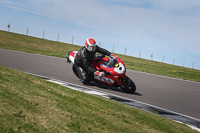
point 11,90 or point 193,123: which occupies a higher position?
point 11,90

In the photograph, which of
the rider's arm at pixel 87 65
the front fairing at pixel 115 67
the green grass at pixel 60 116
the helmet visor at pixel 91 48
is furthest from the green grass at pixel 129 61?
the green grass at pixel 60 116

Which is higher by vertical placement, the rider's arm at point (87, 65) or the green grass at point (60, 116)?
the rider's arm at point (87, 65)

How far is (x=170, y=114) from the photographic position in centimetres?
671

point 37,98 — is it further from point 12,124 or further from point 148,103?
point 148,103

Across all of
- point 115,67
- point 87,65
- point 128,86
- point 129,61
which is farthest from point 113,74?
point 129,61

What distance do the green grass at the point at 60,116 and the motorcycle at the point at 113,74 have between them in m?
2.89

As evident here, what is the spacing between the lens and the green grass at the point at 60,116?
361cm

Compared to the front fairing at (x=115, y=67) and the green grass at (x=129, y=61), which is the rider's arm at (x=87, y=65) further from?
the green grass at (x=129, y=61)

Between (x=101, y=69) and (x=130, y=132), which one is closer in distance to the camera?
(x=130, y=132)

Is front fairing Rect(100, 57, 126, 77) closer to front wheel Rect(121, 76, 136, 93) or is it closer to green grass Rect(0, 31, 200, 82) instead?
front wheel Rect(121, 76, 136, 93)

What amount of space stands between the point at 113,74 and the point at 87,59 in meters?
1.12

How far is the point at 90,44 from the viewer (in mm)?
8961

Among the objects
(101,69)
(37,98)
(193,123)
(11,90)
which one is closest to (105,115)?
(37,98)

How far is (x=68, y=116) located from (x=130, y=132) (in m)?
1.04
